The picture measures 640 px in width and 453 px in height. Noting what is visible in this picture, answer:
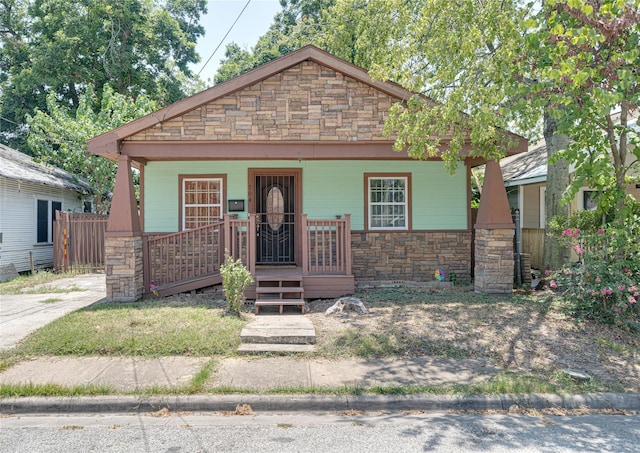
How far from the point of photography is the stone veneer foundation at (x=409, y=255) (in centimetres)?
960

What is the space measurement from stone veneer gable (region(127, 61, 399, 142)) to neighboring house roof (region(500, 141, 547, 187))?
5.12 meters

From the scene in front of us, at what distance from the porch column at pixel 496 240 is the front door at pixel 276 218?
169 inches

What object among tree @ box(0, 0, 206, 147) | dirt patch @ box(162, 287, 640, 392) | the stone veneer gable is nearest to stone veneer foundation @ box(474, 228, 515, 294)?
dirt patch @ box(162, 287, 640, 392)

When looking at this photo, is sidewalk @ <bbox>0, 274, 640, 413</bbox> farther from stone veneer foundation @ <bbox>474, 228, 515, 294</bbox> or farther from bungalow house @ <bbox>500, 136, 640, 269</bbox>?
bungalow house @ <bbox>500, 136, 640, 269</bbox>

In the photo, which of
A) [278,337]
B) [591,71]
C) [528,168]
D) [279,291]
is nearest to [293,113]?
[279,291]

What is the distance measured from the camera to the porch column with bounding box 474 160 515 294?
8.20 metres

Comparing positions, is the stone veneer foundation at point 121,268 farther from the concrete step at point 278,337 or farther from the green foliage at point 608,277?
the green foliage at point 608,277

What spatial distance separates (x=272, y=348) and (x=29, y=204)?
1191 centimetres

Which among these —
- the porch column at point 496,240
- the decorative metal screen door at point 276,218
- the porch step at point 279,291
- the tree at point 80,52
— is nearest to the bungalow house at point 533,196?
the porch column at point 496,240

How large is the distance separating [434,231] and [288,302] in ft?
14.1

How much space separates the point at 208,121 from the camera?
7977 millimetres

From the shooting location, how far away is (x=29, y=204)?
13.2 metres

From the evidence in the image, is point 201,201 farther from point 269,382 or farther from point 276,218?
point 269,382

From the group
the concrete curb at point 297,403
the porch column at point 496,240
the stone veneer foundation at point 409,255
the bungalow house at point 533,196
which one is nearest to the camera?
the concrete curb at point 297,403
